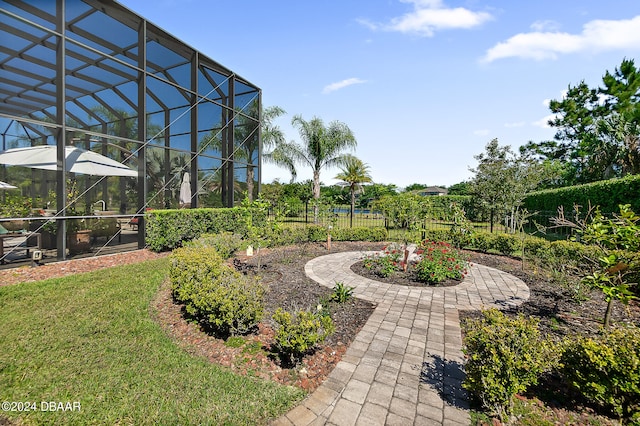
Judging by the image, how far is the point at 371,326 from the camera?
364 centimetres

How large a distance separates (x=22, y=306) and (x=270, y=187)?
18.9 metres

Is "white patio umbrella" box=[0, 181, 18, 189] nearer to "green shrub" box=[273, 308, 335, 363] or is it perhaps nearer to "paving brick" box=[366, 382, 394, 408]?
"green shrub" box=[273, 308, 335, 363]

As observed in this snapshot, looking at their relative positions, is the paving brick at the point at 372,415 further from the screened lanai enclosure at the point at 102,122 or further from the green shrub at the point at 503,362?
the screened lanai enclosure at the point at 102,122

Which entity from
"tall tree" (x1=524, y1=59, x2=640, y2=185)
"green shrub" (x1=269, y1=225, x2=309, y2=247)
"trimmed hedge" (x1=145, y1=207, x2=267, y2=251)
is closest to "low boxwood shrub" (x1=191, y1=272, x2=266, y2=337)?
"trimmed hedge" (x1=145, y1=207, x2=267, y2=251)

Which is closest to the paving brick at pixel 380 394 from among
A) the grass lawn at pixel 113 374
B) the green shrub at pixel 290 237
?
the grass lawn at pixel 113 374

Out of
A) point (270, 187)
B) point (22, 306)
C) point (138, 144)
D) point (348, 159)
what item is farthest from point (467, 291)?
point (270, 187)

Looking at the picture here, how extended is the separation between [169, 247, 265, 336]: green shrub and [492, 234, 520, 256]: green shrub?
8691 millimetres

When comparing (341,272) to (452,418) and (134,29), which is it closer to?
(452,418)

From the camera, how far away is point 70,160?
22.7 feet

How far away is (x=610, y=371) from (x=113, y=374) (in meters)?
4.38

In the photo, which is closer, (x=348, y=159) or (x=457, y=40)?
(x=457, y=40)

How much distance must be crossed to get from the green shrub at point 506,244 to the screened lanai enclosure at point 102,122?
35.2 ft

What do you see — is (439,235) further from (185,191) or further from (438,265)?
(185,191)

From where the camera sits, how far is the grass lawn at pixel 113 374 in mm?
2082
